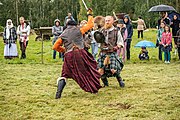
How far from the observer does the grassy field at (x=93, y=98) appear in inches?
268

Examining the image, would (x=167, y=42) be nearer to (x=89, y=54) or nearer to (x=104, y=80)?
(x=104, y=80)

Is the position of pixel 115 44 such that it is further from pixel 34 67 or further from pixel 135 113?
pixel 34 67

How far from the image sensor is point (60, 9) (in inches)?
1655

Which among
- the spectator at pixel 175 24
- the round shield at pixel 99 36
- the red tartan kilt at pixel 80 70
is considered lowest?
the red tartan kilt at pixel 80 70

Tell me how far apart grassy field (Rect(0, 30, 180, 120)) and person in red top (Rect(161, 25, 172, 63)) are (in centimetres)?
180

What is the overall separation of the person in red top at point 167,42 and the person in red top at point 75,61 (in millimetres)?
7038

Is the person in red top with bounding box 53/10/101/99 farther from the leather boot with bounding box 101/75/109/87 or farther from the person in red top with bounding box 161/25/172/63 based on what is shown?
the person in red top with bounding box 161/25/172/63

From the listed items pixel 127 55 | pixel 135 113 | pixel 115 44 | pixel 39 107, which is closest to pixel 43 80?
pixel 115 44

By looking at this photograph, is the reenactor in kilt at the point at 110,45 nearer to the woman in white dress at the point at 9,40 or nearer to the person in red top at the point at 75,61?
the person in red top at the point at 75,61

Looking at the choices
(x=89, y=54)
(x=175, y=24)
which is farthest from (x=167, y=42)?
(x=89, y=54)

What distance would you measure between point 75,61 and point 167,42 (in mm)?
7476

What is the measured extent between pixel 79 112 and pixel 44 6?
36863mm

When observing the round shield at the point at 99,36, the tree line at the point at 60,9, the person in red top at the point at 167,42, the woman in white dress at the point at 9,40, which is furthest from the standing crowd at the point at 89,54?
the tree line at the point at 60,9

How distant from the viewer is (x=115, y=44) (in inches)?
364
